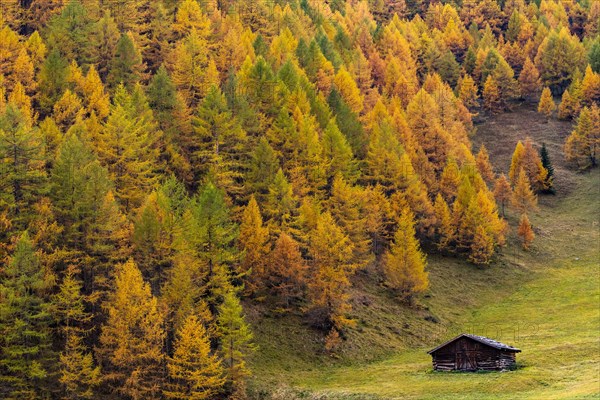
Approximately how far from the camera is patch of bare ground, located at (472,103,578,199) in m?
128

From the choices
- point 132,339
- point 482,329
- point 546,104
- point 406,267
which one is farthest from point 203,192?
point 546,104

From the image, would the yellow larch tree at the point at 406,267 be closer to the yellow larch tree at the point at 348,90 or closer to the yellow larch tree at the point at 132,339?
the yellow larch tree at the point at 132,339

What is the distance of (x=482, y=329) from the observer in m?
74.4

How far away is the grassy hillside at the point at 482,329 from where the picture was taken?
177 ft

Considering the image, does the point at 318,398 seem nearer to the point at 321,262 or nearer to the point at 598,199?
the point at 321,262

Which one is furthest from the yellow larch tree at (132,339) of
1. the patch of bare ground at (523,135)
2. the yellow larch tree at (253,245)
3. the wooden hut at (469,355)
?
the patch of bare ground at (523,135)

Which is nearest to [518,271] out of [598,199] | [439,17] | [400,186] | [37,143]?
[400,186]

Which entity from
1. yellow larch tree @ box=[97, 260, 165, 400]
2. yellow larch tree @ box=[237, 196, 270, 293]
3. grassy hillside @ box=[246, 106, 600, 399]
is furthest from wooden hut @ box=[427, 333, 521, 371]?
yellow larch tree @ box=[97, 260, 165, 400]

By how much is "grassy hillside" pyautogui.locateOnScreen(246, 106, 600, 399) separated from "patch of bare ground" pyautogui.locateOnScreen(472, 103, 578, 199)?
15121mm

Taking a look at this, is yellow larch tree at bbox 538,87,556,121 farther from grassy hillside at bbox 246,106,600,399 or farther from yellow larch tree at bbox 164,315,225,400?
yellow larch tree at bbox 164,315,225,400

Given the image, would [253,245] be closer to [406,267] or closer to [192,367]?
[192,367]

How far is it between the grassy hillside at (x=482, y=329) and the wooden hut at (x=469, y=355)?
176cm

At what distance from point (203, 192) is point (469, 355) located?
2690 centimetres

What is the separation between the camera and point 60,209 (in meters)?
58.0
